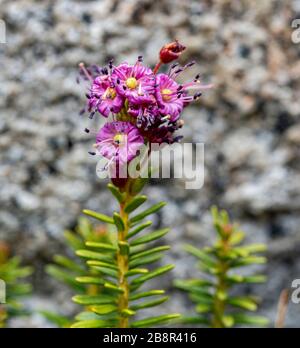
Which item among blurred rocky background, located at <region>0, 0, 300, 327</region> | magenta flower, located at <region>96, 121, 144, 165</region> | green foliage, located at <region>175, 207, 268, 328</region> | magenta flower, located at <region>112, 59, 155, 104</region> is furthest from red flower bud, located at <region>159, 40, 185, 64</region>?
blurred rocky background, located at <region>0, 0, 300, 327</region>

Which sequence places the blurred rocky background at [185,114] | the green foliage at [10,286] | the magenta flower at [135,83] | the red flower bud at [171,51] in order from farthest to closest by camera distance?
A: 1. the blurred rocky background at [185,114]
2. the green foliage at [10,286]
3. the red flower bud at [171,51]
4. the magenta flower at [135,83]

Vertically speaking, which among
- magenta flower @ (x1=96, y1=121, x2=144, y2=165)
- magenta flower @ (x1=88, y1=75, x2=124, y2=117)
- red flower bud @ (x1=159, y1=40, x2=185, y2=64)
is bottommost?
magenta flower @ (x1=96, y1=121, x2=144, y2=165)

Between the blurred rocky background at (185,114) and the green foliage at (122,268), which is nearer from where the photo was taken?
the green foliage at (122,268)

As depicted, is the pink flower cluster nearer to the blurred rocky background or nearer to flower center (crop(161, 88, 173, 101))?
flower center (crop(161, 88, 173, 101))

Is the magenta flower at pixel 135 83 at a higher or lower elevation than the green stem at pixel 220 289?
higher

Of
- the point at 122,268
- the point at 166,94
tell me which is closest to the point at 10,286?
the point at 122,268

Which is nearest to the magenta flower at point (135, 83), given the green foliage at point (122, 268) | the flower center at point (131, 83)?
the flower center at point (131, 83)

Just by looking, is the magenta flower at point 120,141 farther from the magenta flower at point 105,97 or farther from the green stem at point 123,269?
the green stem at point 123,269
